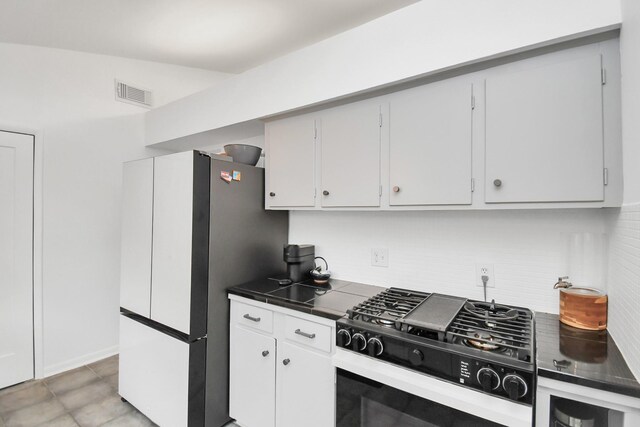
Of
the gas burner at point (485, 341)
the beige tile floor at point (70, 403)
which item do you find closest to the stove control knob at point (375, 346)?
the gas burner at point (485, 341)

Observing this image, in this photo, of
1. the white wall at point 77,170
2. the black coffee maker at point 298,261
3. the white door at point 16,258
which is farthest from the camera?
the white wall at point 77,170

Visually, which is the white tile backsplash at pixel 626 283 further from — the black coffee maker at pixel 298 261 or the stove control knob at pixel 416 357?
the black coffee maker at pixel 298 261

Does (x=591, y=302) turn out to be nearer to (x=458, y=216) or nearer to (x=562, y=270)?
(x=562, y=270)

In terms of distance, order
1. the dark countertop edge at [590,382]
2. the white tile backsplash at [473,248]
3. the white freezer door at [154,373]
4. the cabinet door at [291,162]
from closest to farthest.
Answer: the dark countertop edge at [590,382]
the white tile backsplash at [473,248]
the white freezer door at [154,373]
the cabinet door at [291,162]

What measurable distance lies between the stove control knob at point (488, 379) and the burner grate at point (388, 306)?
0.38m

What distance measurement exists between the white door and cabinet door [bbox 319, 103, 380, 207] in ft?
8.25

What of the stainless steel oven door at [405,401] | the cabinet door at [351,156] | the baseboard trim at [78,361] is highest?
the cabinet door at [351,156]

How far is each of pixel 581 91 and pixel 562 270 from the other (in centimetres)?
83

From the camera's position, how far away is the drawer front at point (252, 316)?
184cm

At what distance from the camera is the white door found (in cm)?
249

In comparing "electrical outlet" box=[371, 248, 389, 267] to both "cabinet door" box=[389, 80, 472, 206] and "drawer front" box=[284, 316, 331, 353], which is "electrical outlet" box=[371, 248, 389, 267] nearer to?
"cabinet door" box=[389, 80, 472, 206]

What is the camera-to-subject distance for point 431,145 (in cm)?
161

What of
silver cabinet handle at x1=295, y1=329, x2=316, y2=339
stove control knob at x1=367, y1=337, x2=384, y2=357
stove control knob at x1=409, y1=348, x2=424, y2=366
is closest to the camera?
stove control knob at x1=409, y1=348, x2=424, y2=366

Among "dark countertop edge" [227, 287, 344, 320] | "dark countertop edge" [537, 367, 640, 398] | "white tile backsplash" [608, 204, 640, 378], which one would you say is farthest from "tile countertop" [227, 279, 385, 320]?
"white tile backsplash" [608, 204, 640, 378]
